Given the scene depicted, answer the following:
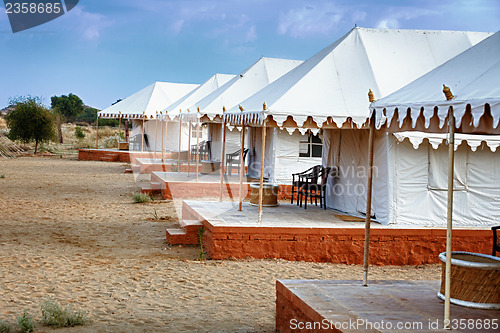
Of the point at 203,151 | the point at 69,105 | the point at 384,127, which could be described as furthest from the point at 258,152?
the point at 69,105

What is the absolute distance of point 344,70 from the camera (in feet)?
34.1

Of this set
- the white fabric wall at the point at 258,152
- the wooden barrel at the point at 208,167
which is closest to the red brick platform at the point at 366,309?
the white fabric wall at the point at 258,152

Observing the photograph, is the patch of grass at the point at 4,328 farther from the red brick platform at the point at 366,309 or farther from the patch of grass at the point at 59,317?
the red brick platform at the point at 366,309

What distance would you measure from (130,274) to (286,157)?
31.5ft

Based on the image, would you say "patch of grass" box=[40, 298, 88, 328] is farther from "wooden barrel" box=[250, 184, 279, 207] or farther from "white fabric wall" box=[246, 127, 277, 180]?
"white fabric wall" box=[246, 127, 277, 180]

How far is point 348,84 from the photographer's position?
10016mm

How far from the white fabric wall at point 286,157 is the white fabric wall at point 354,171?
446cm

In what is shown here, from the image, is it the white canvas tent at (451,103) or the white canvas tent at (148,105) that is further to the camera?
the white canvas tent at (148,105)

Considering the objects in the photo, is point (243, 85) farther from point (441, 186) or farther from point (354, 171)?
point (441, 186)

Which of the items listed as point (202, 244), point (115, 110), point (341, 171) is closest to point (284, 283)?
point (202, 244)

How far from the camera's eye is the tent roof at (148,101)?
2978cm

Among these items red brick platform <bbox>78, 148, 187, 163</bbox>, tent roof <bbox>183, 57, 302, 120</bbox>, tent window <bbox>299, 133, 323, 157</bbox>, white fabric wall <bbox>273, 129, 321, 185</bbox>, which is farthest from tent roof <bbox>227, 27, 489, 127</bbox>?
red brick platform <bbox>78, 148, 187, 163</bbox>

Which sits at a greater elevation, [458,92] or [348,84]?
[348,84]

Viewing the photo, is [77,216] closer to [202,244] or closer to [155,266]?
[202,244]
